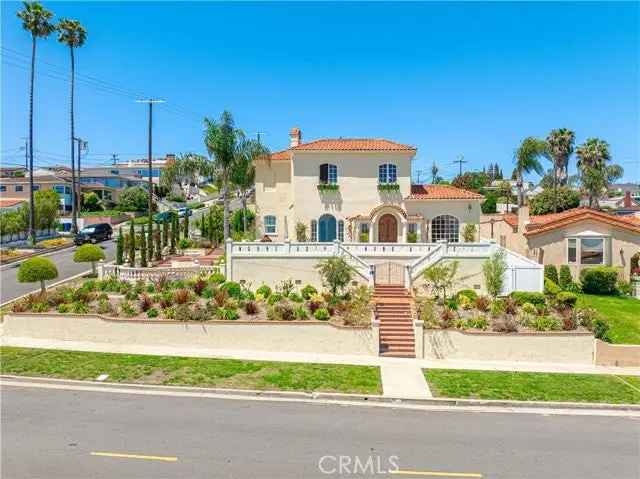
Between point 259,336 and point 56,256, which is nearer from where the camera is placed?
point 259,336

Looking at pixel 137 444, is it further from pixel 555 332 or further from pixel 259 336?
pixel 555 332

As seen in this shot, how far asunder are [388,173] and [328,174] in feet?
12.8

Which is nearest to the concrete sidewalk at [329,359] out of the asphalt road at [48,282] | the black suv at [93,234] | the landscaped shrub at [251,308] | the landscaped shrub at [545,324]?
the landscaped shrub at [545,324]

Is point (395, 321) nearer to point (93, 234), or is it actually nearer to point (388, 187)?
point (388, 187)

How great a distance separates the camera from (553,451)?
11.2 metres

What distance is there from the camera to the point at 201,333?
1962 cm

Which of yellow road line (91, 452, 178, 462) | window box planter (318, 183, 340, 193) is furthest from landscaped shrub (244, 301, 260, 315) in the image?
window box planter (318, 183, 340, 193)

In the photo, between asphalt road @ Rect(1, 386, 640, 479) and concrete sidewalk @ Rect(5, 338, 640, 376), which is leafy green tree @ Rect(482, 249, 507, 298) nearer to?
concrete sidewalk @ Rect(5, 338, 640, 376)

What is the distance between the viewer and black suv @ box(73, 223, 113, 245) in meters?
43.9

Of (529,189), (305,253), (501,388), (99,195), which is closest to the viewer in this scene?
(501,388)

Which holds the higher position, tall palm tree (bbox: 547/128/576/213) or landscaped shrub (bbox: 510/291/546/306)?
tall palm tree (bbox: 547/128/576/213)

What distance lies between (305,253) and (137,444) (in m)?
15.5

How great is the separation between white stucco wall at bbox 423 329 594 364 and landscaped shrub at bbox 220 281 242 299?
9.15 meters

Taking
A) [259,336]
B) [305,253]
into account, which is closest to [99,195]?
[305,253]
